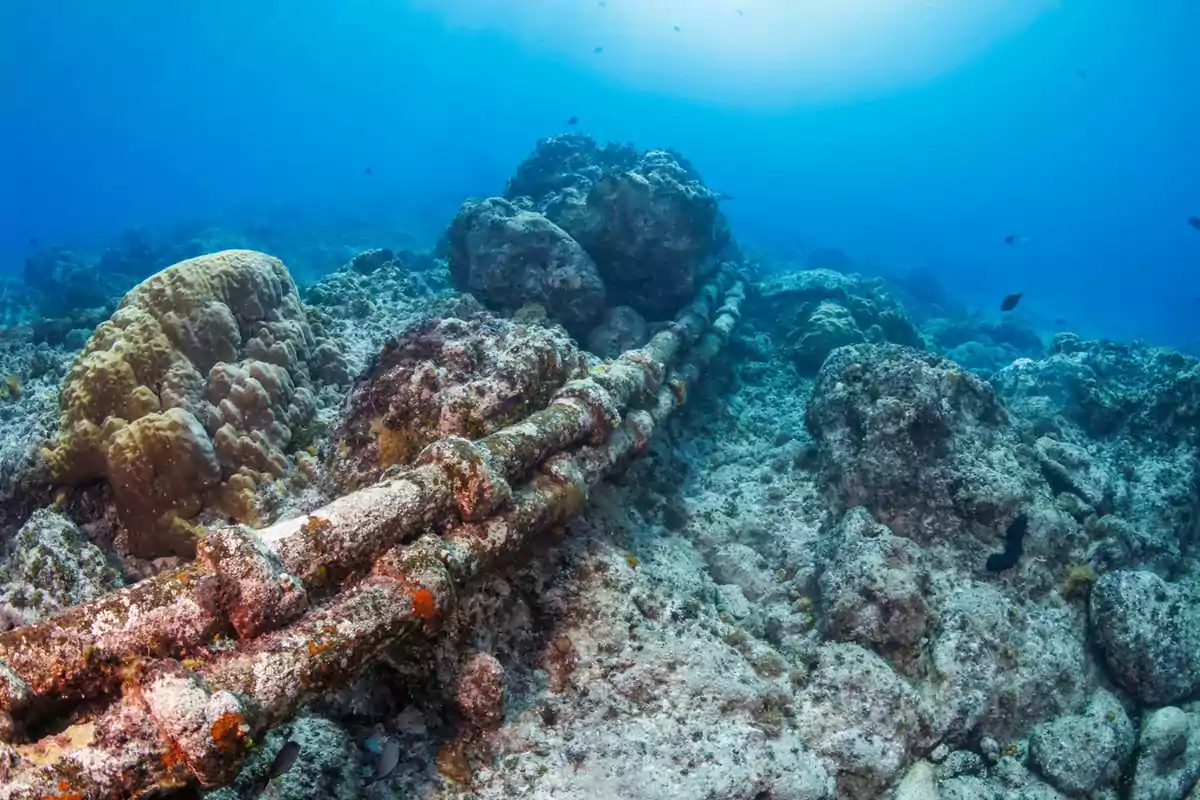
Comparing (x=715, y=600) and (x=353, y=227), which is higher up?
(x=353, y=227)

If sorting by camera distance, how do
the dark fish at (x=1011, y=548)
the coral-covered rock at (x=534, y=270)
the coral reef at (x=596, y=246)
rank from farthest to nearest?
the coral reef at (x=596, y=246) → the coral-covered rock at (x=534, y=270) → the dark fish at (x=1011, y=548)

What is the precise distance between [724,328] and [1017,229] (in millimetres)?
121344

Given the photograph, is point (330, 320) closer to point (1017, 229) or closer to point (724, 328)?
point (724, 328)

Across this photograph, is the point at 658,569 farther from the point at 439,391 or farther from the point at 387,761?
the point at 387,761

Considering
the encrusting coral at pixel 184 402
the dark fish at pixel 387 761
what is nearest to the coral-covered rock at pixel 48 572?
the encrusting coral at pixel 184 402

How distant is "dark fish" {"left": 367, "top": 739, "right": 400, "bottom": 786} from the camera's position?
11.5ft

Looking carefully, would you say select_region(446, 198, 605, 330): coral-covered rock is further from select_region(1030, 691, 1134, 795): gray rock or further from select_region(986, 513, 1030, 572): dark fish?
select_region(1030, 691, 1134, 795): gray rock

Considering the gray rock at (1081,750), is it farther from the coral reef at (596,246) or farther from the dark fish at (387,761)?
the coral reef at (596,246)

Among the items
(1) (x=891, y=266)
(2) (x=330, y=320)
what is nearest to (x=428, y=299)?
(2) (x=330, y=320)

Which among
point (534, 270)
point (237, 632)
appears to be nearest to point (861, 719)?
point (237, 632)

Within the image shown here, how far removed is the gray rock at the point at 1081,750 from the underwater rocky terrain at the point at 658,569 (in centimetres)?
2

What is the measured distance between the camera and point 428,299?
1177 centimetres

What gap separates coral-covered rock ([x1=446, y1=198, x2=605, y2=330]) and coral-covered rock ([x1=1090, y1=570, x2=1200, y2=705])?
7.95 m

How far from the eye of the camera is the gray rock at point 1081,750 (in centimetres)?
496
